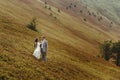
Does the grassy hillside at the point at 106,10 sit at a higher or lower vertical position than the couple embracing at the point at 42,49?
higher

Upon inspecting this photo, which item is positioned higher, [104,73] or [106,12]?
[106,12]

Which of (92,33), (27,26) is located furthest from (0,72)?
(92,33)

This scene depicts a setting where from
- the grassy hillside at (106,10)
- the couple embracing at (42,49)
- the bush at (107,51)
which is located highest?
the grassy hillside at (106,10)

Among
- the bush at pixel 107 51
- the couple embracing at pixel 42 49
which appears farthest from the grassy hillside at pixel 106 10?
the couple embracing at pixel 42 49

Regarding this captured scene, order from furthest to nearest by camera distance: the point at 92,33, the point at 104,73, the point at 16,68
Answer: the point at 92,33 < the point at 104,73 < the point at 16,68

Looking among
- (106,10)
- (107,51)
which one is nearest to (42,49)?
(107,51)

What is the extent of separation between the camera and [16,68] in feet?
101

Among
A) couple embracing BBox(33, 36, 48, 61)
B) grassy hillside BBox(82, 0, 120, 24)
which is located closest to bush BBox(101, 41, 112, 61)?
couple embracing BBox(33, 36, 48, 61)

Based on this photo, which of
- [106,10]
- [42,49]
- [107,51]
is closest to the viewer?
[42,49]

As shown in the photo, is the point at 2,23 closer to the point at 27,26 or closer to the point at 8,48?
the point at 27,26

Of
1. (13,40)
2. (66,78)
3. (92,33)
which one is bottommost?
(66,78)

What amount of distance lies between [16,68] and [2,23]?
71.5 feet

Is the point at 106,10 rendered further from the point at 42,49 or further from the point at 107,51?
the point at 42,49

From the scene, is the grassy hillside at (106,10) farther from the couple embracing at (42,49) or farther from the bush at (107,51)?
the couple embracing at (42,49)
